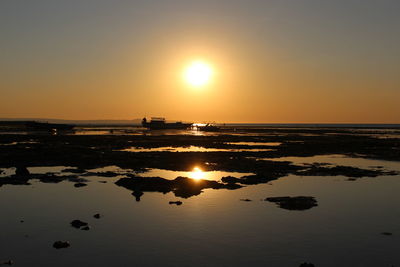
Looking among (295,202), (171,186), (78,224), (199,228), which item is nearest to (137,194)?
(171,186)

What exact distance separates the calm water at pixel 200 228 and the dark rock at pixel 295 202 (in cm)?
53

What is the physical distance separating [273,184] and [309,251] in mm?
13889

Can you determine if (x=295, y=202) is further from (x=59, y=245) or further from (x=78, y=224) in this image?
(x=59, y=245)

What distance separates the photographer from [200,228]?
16.2 meters

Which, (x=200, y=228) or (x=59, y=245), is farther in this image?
(x=200, y=228)

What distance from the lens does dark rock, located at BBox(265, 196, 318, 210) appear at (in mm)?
20094

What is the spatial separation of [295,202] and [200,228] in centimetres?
711

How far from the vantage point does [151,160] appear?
40031 mm

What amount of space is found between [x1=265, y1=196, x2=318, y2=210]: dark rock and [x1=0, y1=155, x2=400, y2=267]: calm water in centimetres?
53

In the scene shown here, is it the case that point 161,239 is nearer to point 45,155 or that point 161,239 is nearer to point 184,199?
point 184,199

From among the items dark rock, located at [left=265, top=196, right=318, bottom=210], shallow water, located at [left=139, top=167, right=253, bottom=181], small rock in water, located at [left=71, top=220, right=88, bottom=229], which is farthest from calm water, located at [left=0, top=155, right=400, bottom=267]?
shallow water, located at [left=139, top=167, right=253, bottom=181]

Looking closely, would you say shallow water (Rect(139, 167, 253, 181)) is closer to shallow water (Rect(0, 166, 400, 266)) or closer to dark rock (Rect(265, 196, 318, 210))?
shallow water (Rect(0, 166, 400, 266))

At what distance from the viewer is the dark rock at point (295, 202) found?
20094 mm

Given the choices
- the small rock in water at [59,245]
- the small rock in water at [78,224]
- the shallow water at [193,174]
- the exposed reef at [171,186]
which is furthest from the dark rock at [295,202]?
the small rock in water at [59,245]
